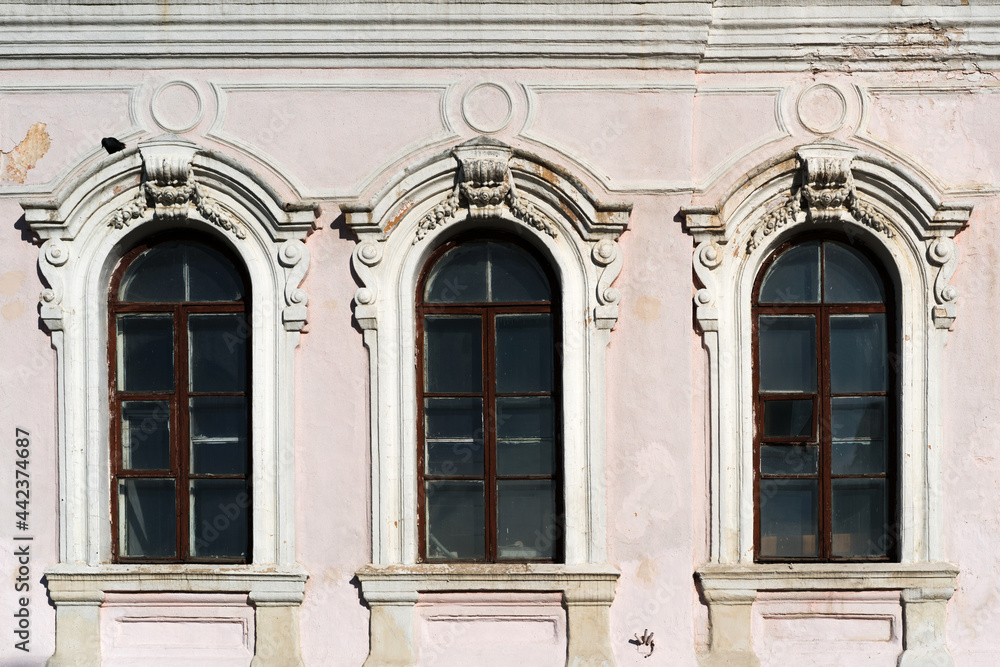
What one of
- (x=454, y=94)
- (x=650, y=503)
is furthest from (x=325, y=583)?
(x=454, y=94)

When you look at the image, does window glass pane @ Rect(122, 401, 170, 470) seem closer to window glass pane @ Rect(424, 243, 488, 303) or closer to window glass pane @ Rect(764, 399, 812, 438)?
window glass pane @ Rect(424, 243, 488, 303)

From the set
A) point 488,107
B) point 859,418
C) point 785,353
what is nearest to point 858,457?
point 859,418

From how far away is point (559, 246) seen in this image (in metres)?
6.98

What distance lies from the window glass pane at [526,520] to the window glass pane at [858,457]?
182cm

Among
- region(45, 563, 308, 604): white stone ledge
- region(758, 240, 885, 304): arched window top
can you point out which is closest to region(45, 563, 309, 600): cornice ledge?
region(45, 563, 308, 604): white stone ledge

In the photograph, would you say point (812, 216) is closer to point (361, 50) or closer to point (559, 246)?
point (559, 246)

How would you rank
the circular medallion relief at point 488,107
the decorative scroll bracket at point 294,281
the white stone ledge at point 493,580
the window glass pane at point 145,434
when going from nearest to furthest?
the white stone ledge at point 493,580
the decorative scroll bracket at point 294,281
the circular medallion relief at point 488,107
the window glass pane at point 145,434

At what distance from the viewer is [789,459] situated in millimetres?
7188

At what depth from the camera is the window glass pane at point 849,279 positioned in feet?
23.6

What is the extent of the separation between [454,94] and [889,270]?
2942 millimetres

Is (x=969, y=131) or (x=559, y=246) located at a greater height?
(x=969, y=131)

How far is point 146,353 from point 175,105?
1.57m

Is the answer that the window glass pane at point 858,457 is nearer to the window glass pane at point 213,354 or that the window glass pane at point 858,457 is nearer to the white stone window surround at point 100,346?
the white stone window surround at point 100,346

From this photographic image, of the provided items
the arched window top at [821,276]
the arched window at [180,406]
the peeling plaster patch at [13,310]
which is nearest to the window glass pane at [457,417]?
the arched window at [180,406]
